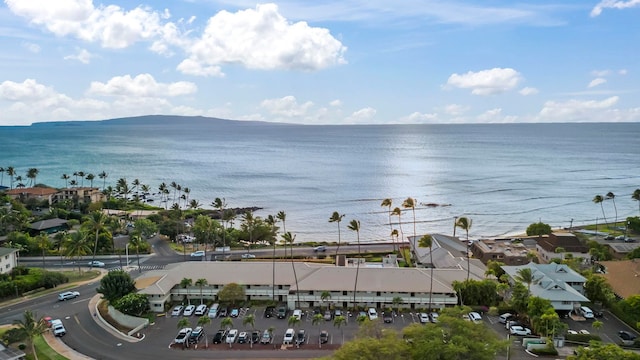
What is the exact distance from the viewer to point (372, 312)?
145 feet

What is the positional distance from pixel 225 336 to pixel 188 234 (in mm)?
43116

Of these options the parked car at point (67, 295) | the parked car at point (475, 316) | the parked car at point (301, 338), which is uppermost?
the parked car at point (67, 295)

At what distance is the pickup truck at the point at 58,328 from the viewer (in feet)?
130

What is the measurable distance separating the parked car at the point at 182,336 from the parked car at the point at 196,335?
365mm

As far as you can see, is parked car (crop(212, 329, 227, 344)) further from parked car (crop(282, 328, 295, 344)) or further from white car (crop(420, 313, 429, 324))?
white car (crop(420, 313, 429, 324))

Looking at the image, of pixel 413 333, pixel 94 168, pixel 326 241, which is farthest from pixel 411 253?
pixel 94 168

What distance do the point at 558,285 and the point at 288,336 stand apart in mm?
27358

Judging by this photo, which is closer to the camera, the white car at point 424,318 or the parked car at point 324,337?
the parked car at point 324,337

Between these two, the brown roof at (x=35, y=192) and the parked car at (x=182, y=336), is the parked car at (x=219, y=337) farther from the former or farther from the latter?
the brown roof at (x=35, y=192)

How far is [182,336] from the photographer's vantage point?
39.1m

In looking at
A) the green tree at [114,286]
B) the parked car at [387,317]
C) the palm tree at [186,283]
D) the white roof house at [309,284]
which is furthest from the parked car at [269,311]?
the green tree at [114,286]

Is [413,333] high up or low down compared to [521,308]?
up

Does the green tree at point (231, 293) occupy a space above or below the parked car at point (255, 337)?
above

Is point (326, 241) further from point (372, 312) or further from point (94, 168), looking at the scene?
point (94, 168)
